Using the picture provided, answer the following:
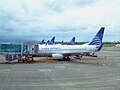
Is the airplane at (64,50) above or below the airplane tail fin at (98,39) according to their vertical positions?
below

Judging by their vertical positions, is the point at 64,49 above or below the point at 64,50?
above

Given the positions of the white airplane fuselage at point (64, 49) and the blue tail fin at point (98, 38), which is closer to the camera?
the white airplane fuselage at point (64, 49)

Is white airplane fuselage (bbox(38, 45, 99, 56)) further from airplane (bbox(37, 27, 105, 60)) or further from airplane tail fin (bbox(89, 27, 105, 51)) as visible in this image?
airplane tail fin (bbox(89, 27, 105, 51))

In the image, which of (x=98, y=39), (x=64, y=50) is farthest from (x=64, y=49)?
(x=98, y=39)

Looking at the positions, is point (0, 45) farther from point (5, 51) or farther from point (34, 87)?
point (34, 87)

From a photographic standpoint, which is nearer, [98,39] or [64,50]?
[64,50]

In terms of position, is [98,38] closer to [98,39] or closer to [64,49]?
[98,39]

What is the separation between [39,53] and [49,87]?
3039 centimetres

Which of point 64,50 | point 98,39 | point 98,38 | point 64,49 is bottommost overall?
point 64,50

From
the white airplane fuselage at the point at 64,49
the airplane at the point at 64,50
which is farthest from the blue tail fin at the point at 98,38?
the white airplane fuselage at the point at 64,49

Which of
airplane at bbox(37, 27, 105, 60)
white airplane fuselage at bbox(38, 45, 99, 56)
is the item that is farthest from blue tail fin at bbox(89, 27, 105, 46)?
white airplane fuselage at bbox(38, 45, 99, 56)

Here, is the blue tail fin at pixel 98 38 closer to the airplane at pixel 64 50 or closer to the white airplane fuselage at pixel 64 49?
the airplane at pixel 64 50

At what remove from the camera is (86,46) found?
5288 centimetres

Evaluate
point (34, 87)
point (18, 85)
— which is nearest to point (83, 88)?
point (34, 87)
